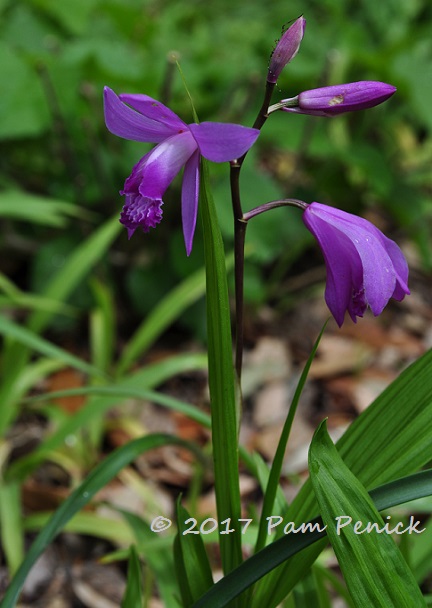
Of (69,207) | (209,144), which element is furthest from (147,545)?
(69,207)

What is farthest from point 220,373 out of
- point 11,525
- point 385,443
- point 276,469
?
point 11,525

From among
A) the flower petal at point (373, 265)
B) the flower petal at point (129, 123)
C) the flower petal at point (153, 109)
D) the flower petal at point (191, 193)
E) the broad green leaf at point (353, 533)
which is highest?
the flower petal at point (129, 123)

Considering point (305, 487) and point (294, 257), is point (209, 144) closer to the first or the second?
point (305, 487)

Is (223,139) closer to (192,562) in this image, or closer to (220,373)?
(220,373)

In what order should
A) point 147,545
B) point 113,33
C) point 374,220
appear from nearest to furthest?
point 147,545 → point 113,33 → point 374,220

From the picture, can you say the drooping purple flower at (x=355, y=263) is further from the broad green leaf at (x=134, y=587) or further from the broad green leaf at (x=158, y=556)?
the broad green leaf at (x=158, y=556)

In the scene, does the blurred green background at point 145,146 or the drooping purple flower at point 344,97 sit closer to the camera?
the drooping purple flower at point 344,97

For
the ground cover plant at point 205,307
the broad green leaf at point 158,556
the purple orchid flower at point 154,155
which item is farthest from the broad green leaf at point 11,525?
the purple orchid flower at point 154,155
